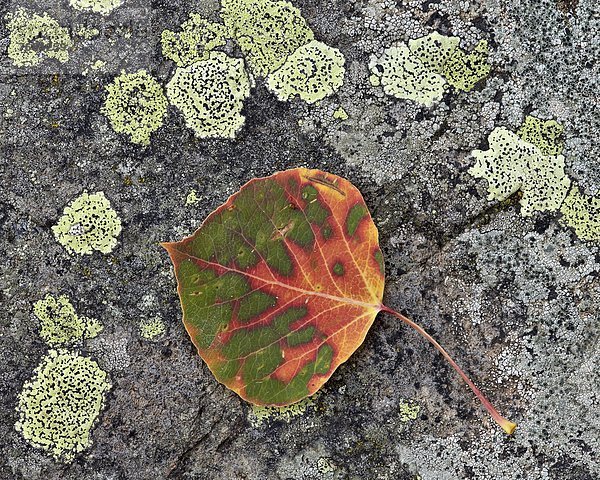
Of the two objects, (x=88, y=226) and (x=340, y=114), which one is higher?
(x=340, y=114)

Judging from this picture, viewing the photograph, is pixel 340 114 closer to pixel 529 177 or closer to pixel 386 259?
pixel 386 259

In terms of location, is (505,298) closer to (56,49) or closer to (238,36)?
(238,36)

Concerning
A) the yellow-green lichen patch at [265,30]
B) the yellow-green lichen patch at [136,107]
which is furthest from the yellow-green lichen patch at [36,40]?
the yellow-green lichen patch at [265,30]

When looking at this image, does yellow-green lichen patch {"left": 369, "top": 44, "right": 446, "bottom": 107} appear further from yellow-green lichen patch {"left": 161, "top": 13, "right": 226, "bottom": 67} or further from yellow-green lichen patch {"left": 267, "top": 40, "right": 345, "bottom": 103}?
yellow-green lichen patch {"left": 161, "top": 13, "right": 226, "bottom": 67}

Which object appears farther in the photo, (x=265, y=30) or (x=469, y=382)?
(x=265, y=30)

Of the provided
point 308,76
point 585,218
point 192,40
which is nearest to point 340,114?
point 308,76

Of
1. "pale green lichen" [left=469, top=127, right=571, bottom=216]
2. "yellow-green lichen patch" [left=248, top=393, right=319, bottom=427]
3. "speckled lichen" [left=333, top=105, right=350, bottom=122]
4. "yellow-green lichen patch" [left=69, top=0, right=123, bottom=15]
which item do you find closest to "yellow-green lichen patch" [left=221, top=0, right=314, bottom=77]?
"speckled lichen" [left=333, top=105, right=350, bottom=122]
